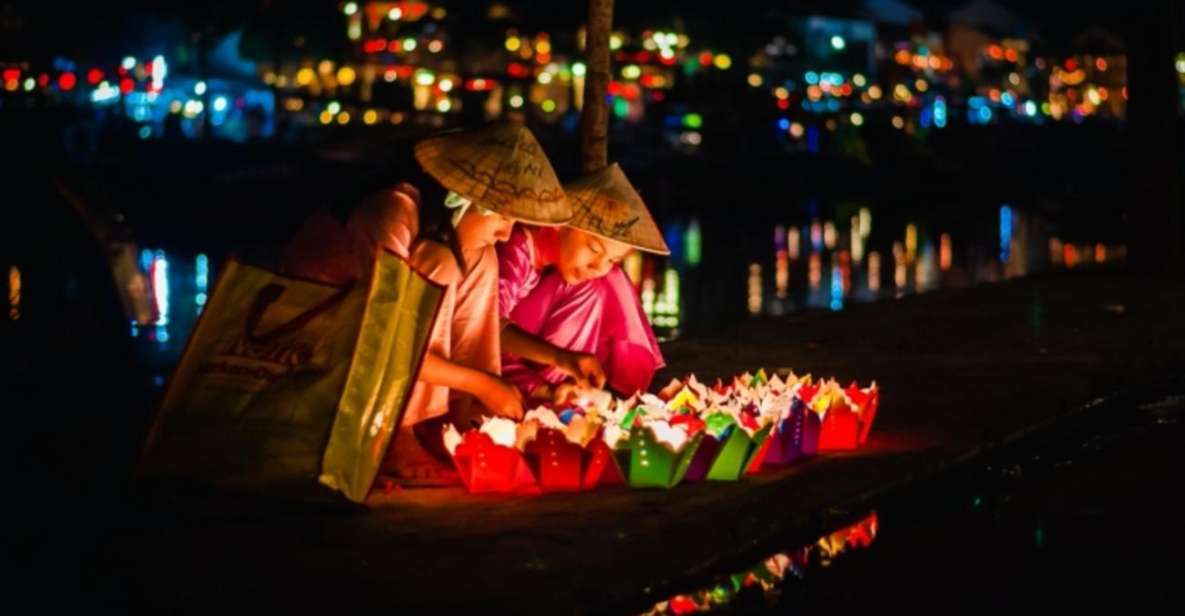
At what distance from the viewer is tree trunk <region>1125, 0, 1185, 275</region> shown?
18.8 meters

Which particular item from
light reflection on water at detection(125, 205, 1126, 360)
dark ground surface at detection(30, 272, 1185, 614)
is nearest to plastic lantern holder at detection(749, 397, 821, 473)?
dark ground surface at detection(30, 272, 1185, 614)

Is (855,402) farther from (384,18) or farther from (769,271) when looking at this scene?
(384,18)

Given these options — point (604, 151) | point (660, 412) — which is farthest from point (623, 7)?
point (660, 412)

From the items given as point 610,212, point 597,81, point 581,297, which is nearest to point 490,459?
point 610,212

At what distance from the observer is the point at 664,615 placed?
609 cm

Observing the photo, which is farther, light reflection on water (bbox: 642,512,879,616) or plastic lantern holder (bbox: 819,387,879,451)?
plastic lantern holder (bbox: 819,387,879,451)

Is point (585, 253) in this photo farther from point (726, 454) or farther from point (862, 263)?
point (862, 263)

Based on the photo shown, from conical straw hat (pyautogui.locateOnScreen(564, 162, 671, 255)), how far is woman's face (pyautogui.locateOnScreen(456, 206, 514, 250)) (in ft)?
2.33

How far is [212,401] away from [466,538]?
3.22 ft

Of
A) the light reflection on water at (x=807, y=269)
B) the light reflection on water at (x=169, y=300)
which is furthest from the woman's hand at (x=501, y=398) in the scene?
the light reflection on water at (x=807, y=269)

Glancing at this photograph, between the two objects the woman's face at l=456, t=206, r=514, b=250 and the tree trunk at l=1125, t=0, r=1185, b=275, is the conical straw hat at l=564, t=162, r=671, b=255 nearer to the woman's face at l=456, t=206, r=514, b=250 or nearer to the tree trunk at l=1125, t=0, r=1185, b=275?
the woman's face at l=456, t=206, r=514, b=250

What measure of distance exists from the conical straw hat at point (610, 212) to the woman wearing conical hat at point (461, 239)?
1.79 feet

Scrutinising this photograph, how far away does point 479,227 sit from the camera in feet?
25.1

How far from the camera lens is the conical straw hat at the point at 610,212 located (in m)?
8.39
